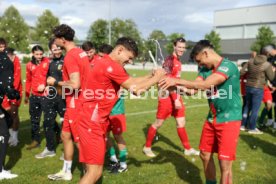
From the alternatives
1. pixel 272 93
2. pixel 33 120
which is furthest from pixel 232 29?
pixel 33 120

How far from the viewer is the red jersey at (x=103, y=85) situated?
3.99 meters

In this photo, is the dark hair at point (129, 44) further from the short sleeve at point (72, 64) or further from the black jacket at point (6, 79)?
the black jacket at point (6, 79)

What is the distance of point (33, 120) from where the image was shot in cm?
796

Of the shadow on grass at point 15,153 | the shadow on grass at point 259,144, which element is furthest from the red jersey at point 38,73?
the shadow on grass at point 259,144

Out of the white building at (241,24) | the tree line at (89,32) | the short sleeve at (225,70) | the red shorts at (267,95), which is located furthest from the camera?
the white building at (241,24)

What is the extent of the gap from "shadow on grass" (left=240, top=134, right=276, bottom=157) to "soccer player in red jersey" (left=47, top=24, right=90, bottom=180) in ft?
16.2

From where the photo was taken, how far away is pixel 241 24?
79375 mm

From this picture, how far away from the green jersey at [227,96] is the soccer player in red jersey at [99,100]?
922 millimetres

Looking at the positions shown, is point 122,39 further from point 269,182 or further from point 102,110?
point 269,182

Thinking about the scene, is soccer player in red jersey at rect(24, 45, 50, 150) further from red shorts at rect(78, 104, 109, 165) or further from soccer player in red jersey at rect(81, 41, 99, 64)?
red shorts at rect(78, 104, 109, 165)

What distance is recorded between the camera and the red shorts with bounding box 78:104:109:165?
4059 mm

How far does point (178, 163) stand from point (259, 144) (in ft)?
9.58

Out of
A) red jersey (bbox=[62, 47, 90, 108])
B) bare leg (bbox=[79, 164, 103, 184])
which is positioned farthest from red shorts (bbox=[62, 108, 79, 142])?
bare leg (bbox=[79, 164, 103, 184])

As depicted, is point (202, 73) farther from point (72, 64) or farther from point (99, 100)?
point (72, 64)
